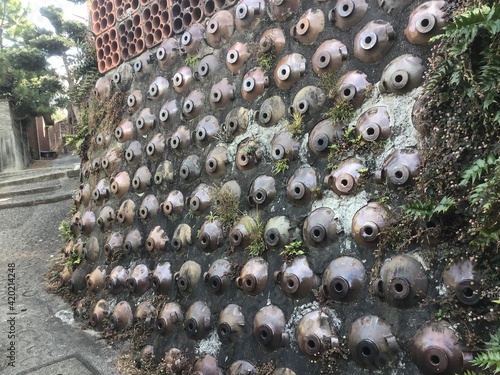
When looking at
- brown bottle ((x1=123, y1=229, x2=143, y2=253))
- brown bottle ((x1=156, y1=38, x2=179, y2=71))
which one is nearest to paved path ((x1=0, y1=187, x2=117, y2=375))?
brown bottle ((x1=123, y1=229, x2=143, y2=253))

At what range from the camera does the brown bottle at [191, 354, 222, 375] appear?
3746mm

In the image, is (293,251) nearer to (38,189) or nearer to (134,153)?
(134,153)

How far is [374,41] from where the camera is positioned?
3.35 m

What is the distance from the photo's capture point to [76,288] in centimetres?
582

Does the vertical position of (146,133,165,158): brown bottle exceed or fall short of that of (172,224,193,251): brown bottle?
it exceeds it

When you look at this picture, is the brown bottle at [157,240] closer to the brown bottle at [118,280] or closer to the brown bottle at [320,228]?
the brown bottle at [118,280]

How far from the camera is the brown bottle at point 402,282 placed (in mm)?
2779

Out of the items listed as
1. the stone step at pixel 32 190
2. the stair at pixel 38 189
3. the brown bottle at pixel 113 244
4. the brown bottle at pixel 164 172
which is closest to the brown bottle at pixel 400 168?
the brown bottle at pixel 164 172

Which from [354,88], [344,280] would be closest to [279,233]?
[344,280]

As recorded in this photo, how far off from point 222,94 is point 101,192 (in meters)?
2.47

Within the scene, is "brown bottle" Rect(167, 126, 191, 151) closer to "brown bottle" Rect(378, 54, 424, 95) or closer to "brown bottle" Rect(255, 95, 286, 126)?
"brown bottle" Rect(255, 95, 286, 126)

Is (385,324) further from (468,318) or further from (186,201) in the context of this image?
(186,201)

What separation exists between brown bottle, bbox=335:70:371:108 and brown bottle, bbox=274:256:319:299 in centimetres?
137

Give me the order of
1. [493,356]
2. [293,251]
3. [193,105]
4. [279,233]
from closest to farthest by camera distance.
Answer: [493,356] < [293,251] < [279,233] < [193,105]
